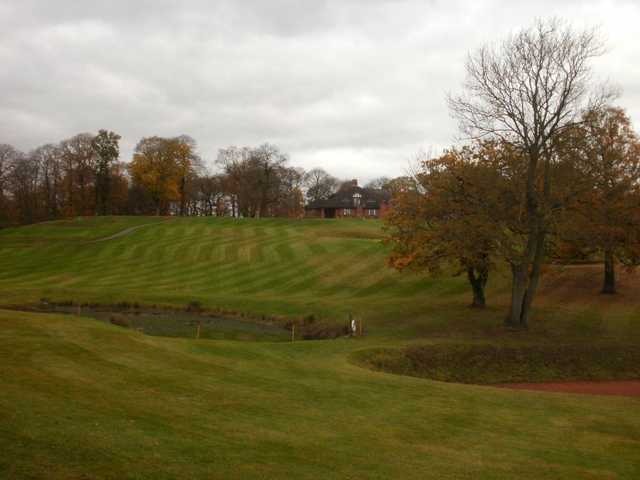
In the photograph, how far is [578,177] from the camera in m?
29.1

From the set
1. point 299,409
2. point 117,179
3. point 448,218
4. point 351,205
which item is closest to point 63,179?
point 117,179

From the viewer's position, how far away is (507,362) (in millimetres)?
26969

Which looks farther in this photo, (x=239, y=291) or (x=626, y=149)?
(x=239, y=291)

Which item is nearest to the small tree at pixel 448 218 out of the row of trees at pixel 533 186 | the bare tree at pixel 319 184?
the row of trees at pixel 533 186

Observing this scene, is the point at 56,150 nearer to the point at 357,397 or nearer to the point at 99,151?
the point at 99,151

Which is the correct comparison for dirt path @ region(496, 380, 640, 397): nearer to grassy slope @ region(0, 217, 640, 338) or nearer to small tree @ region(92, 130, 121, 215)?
grassy slope @ region(0, 217, 640, 338)

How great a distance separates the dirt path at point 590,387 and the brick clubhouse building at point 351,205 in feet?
343

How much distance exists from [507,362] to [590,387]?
380 centimetres

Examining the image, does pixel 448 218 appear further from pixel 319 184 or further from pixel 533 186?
pixel 319 184

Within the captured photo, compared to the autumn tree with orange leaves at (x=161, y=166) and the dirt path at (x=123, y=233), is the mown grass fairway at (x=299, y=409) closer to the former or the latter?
the dirt path at (x=123, y=233)

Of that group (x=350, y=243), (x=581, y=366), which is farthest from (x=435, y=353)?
(x=350, y=243)

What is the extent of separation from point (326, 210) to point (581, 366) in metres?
108

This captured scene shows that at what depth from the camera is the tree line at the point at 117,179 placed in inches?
4129

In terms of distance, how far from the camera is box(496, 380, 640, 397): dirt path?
23250 mm
